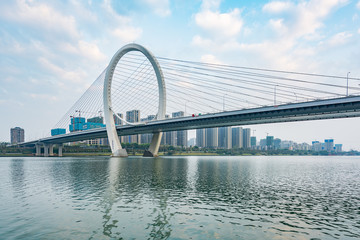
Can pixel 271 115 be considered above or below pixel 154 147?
above

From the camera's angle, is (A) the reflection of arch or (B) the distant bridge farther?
(A) the reflection of arch

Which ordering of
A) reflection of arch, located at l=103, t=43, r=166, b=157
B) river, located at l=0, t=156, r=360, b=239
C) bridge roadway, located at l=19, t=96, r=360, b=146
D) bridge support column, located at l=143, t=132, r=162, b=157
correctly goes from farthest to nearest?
bridge support column, located at l=143, t=132, r=162, b=157
reflection of arch, located at l=103, t=43, r=166, b=157
bridge roadway, located at l=19, t=96, r=360, b=146
river, located at l=0, t=156, r=360, b=239

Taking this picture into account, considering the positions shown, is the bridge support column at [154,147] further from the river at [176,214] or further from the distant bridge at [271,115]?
the river at [176,214]

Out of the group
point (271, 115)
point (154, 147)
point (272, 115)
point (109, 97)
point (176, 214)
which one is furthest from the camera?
point (154, 147)

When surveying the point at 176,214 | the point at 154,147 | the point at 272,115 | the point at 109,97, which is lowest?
the point at 154,147

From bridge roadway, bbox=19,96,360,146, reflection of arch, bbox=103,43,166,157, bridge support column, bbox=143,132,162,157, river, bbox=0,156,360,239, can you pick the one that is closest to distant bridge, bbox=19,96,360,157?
bridge roadway, bbox=19,96,360,146

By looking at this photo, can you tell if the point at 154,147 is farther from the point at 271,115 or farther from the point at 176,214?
the point at 176,214

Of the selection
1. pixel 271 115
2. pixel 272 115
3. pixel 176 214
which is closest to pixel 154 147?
pixel 271 115

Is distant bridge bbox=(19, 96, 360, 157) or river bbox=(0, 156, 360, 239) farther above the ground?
distant bridge bbox=(19, 96, 360, 157)

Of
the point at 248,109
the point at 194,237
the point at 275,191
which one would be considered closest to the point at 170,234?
the point at 194,237

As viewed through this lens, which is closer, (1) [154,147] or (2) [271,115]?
(2) [271,115]

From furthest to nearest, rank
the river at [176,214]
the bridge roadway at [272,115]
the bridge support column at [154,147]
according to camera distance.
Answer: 1. the bridge support column at [154,147]
2. the bridge roadway at [272,115]
3. the river at [176,214]

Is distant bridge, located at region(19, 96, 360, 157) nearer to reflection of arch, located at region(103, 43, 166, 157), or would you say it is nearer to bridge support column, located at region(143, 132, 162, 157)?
bridge support column, located at region(143, 132, 162, 157)

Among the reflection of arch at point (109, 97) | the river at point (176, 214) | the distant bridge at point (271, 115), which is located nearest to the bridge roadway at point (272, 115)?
the distant bridge at point (271, 115)
